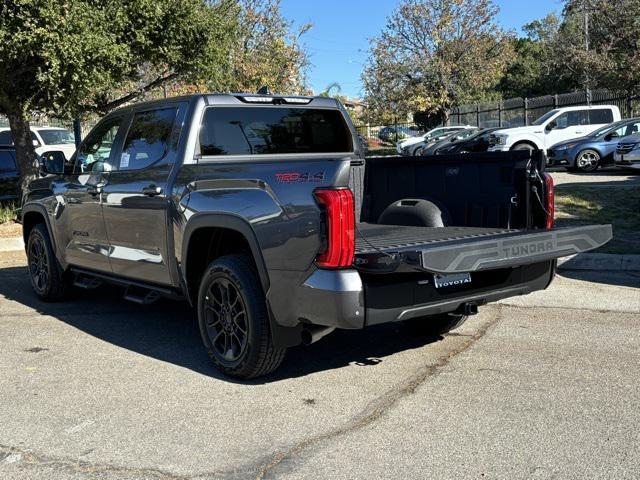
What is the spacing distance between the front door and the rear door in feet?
0.64

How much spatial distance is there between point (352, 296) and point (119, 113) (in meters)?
3.48

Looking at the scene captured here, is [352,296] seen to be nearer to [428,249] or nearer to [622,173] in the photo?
[428,249]

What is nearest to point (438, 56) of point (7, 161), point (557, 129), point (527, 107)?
point (527, 107)

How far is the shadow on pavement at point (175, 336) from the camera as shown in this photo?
5285mm

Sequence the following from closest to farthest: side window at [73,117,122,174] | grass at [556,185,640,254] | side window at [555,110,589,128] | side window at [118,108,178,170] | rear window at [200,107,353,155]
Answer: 1. rear window at [200,107,353,155]
2. side window at [118,108,178,170]
3. side window at [73,117,122,174]
4. grass at [556,185,640,254]
5. side window at [555,110,589,128]

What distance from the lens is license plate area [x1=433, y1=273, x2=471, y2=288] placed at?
4.41 m

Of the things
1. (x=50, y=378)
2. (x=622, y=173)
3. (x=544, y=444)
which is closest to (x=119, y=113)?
(x=50, y=378)

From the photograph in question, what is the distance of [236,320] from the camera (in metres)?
4.78

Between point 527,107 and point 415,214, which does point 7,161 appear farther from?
point 527,107

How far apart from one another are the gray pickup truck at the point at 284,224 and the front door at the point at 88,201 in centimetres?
2

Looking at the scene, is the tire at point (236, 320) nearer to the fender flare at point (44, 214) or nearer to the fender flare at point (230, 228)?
the fender flare at point (230, 228)

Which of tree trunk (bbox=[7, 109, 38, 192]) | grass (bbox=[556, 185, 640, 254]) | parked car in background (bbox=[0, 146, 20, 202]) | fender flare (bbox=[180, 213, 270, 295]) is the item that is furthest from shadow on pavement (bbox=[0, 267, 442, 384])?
parked car in background (bbox=[0, 146, 20, 202])

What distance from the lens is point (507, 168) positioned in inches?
203

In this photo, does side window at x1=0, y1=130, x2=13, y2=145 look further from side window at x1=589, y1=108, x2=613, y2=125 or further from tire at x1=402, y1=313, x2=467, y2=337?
side window at x1=589, y1=108, x2=613, y2=125
